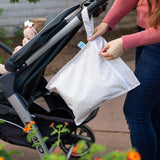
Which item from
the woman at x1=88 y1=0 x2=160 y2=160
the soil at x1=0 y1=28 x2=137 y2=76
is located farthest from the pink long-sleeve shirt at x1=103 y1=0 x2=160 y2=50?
the soil at x1=0 y1=28 x2=137 y2=76

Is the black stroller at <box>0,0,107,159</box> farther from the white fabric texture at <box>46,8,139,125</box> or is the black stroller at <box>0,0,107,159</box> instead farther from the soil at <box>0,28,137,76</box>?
the soil at <box>0,28,137,76</box>

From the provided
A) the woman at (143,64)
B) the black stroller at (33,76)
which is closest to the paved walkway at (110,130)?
the black stroller at (33,76)

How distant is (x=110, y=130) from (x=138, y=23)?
5.23ft

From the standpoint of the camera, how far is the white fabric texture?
7.08 feet

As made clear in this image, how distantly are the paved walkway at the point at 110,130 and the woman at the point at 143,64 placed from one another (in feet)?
2.81

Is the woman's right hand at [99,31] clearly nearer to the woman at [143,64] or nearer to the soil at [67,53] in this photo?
the woman at [143,64]

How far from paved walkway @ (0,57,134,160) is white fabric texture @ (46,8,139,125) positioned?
119cm

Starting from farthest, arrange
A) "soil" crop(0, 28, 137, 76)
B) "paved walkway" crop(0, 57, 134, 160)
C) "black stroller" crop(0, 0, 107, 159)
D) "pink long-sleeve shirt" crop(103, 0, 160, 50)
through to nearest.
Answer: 1. "soil" crop(0, 28, 137, 76)
2. "paved walkway" crop(0, 57, 134, 160)
3. "black stroller" crop(0, 0, 107, 159)
4. "pink long-sleeve shirt" crop(103, 0, 160, 50)

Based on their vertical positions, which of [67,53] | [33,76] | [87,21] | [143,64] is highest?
[87,21]

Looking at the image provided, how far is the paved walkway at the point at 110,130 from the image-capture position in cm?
330

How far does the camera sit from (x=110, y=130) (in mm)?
3646

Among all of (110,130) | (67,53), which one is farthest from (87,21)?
(67,53)

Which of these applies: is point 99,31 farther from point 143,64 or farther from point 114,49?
point 143,64

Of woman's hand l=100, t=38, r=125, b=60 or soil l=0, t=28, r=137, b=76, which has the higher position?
woman's hand l=100, t=38, r=125, b=60
